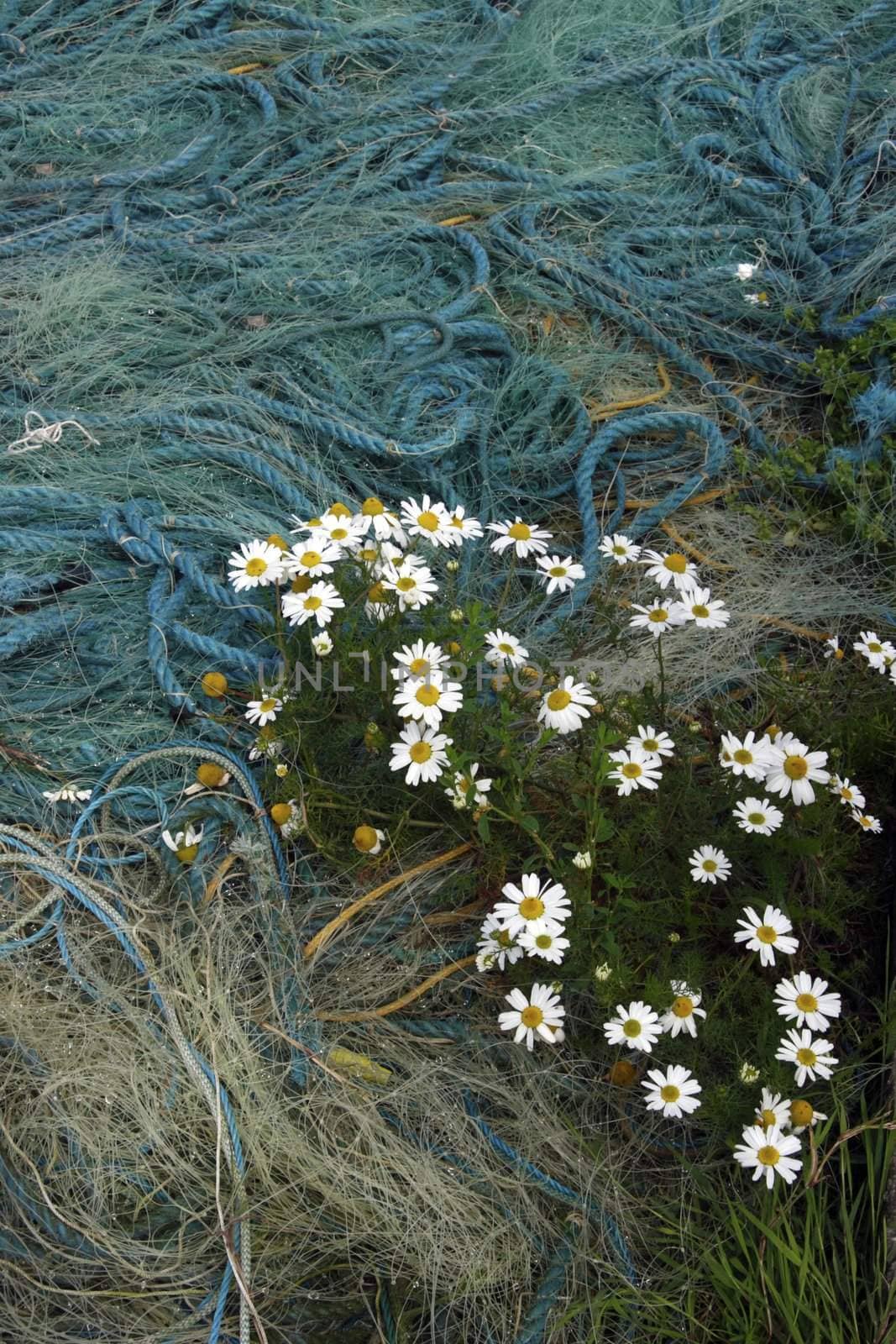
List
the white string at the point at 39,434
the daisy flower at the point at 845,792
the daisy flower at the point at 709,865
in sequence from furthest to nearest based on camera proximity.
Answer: the white string at the point at 39,434 → the daisy flower at the point at 845,792 → the daisy flower at the point at 709,865

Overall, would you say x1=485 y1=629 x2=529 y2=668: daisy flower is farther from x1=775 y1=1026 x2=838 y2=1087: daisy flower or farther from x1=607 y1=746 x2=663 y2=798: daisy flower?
x1=775 y1=1026 x2=838 y2=1087: daisy flower

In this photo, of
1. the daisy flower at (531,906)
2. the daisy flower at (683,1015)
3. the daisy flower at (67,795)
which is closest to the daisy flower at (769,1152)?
the daisy flower at (683,1015)

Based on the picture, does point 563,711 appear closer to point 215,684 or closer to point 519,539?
point 519,539

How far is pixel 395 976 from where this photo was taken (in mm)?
2145

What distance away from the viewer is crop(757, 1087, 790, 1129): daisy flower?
1.79m

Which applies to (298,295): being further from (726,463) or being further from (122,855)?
(122,855)

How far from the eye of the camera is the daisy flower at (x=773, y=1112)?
5.88ft

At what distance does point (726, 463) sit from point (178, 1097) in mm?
2145

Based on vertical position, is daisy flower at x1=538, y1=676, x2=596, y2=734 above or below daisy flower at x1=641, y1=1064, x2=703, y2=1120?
above

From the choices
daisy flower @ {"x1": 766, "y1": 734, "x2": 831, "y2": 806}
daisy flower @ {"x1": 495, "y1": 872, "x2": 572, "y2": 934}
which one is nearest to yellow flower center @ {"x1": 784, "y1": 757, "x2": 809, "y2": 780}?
daisy flower @ {"x1": 766, "y1": 734, "x2": 831, "y2": 806}

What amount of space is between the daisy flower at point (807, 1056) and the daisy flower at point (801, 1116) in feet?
0.13

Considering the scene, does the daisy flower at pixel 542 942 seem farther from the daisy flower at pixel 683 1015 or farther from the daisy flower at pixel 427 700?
the daisy flower at pixel 427 700

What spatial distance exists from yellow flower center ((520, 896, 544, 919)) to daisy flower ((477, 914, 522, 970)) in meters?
0.04

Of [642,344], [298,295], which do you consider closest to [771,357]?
[642,344]
